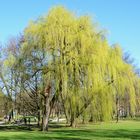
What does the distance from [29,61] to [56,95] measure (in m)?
3.65

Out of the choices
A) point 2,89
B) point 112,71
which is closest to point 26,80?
point 112,71

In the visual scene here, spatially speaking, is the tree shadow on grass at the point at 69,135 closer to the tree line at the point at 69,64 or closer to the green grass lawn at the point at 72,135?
the green grass lawn at the point at 72,135

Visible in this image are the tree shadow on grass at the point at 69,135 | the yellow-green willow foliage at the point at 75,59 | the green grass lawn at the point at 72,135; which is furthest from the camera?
the yellow-green willow foliage at the point at 75,59

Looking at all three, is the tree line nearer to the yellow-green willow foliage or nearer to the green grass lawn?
the yellow-green willow foliage

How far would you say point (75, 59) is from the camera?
3297cm

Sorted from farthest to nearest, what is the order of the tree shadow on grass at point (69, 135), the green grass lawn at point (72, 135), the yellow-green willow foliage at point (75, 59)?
1. the yellow-green willow foliage at point (75, 59)
2. the green grass lawn at point (72, 135)
3. the tree shadow on grass at point (69, 135)

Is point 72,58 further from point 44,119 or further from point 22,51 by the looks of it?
point 44,119

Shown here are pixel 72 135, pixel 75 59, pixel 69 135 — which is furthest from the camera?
pixel 75 59

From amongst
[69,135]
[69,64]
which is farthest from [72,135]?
[69,64]

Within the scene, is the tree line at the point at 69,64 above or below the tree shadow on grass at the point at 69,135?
above

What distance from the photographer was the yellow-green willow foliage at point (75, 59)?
108 ft

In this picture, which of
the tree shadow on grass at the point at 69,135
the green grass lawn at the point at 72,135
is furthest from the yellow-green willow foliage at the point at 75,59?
the tree shadow on grass at the point at 69,135

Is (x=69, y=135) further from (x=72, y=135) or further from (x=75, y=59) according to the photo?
(x=75, y=59)

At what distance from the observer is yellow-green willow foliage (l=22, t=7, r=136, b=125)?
32.9m
